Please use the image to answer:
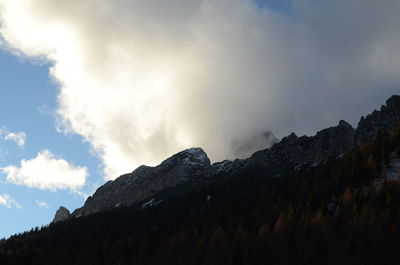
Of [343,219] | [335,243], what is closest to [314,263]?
[335,243]

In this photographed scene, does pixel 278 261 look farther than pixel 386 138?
No

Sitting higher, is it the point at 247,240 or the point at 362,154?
the point at 362,154

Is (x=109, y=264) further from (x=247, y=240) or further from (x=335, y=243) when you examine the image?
(x=335, y=243)

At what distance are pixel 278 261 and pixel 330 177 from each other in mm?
67999

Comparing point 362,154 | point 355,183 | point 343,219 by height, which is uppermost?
point 362,154

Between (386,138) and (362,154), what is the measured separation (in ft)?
40.1

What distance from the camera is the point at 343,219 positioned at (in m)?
125

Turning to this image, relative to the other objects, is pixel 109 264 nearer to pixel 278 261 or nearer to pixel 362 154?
pixel 278 261


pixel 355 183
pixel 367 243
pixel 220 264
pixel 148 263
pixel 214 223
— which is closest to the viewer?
pixel 367 243

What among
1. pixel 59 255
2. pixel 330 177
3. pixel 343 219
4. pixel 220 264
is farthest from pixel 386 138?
pixel 59 255

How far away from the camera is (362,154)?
178 m

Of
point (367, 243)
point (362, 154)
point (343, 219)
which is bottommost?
point (367, 243)

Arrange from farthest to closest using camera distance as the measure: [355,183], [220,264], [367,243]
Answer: [355,183], [220,264], [367,243]

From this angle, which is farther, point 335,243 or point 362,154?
point 362,154
